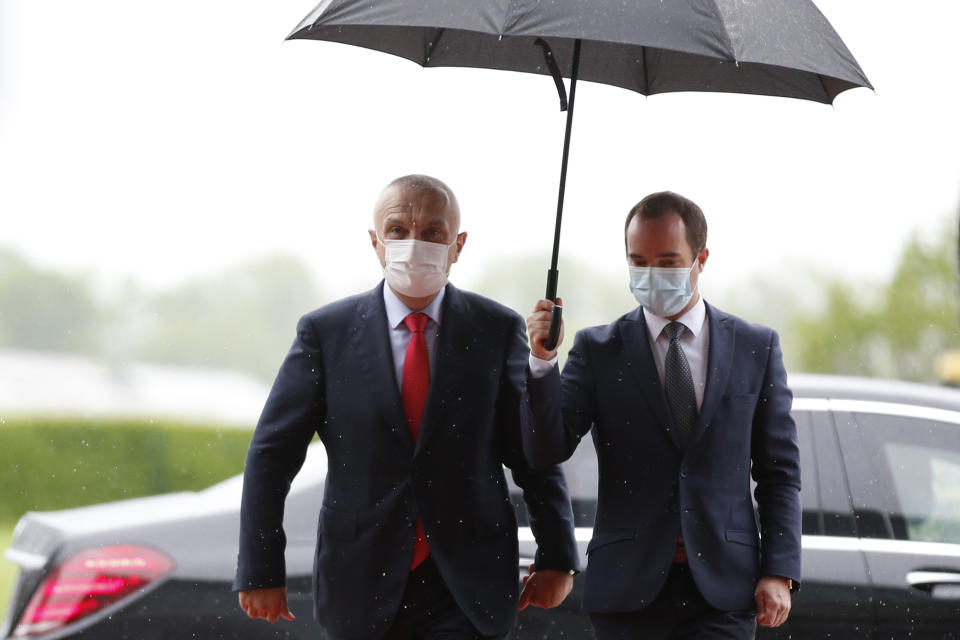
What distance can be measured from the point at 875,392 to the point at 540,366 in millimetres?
2096

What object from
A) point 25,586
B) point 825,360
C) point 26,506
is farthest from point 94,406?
point 25,586

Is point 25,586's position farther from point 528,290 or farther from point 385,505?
point 528,290

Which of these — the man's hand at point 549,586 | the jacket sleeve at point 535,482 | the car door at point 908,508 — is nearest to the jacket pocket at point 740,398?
the jacket sleeve at point 535,482

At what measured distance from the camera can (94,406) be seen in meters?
21.6

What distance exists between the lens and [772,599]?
3.30 metres

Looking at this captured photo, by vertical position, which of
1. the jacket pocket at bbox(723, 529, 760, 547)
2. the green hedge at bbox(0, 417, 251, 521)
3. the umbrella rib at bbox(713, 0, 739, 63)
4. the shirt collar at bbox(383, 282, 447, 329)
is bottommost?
the green hedge at bbox(0, 417, 251, 521)

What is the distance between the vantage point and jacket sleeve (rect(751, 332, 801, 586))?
3.35 metres

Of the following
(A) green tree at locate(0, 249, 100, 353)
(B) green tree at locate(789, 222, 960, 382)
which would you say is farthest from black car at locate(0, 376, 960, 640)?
(A) green tree at locate(0, 249, 100, 353)

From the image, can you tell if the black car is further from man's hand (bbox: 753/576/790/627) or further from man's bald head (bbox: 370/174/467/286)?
man's bald head (bbox: 370/174/467/286)

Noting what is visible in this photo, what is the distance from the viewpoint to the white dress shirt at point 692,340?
3.47 metres

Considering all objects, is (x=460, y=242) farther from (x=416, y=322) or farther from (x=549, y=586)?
(x=549, y=586)

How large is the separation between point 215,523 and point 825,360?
52.7 ft

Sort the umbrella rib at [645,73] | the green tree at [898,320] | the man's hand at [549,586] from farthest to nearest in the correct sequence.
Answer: the green tree at [898,320]
the umbrella rib at [645,73]
the man's hand at [549,586]

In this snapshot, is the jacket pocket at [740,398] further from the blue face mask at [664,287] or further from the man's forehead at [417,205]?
the man's forehead at [417,205]
